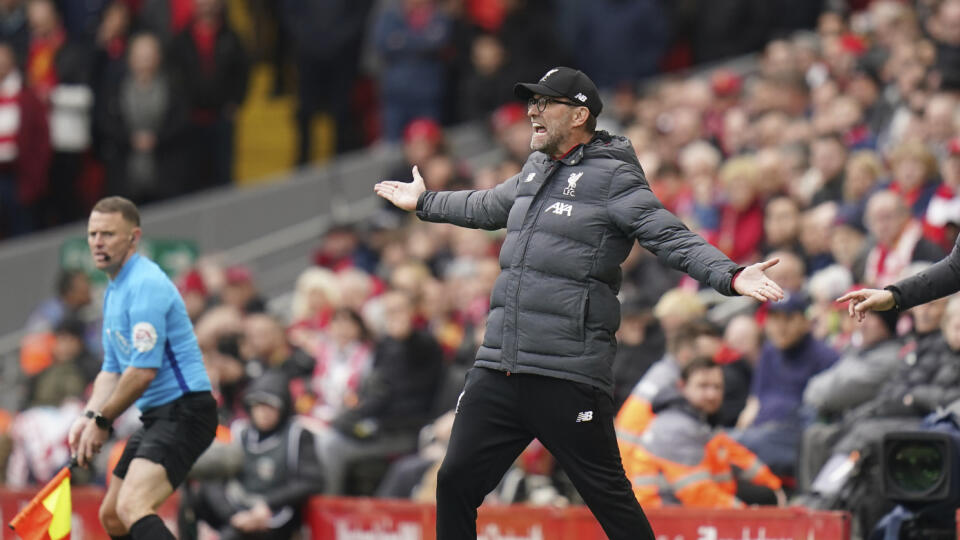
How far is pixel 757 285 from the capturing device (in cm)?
746

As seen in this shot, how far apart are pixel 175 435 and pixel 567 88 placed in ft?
9.56

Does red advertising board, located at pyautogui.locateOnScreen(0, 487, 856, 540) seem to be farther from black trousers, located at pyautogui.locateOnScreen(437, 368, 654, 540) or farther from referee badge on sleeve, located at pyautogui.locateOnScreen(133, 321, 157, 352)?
referee badge on sleeve, located at pyautogui.locateOnScreen(133, 321, 157, 352)

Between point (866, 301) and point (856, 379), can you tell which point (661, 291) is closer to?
point (856, 379)

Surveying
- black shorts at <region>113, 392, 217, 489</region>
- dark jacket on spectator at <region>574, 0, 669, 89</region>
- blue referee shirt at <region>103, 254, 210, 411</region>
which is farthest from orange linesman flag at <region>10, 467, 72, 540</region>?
dark jacket on spectator at <region>574, 0, 669, 89</region>

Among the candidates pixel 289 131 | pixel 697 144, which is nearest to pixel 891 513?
pixel 697 144

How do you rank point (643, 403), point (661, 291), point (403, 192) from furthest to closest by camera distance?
point (661, 291) < point (643, 403) < point (403, 192)

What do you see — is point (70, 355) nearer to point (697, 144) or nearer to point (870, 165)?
point (697, 144)

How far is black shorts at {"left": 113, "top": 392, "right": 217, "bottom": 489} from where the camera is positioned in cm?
930

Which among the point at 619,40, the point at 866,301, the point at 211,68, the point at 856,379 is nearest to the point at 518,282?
the point at 866,301

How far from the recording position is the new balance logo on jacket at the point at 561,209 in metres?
8.10

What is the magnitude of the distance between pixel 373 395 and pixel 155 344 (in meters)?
4.54

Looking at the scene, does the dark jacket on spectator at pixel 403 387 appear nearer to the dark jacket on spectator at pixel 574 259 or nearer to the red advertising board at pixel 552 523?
the red advertising board at pixel 552 523

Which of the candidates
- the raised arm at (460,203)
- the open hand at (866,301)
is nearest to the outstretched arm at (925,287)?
the open hand at (866,301)

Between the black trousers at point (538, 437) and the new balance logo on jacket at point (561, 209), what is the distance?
0.76 meters
